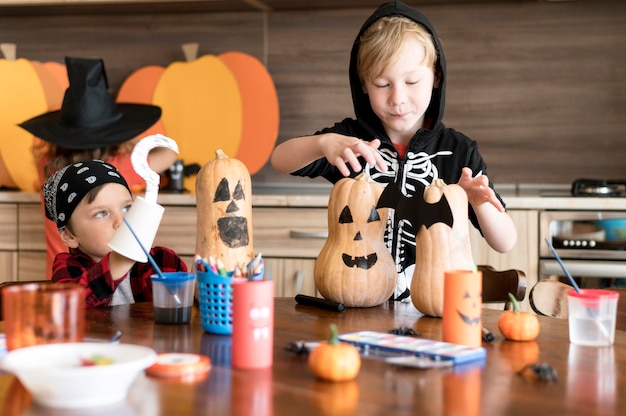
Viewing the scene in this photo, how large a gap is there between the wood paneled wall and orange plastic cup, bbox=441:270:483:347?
6.95 ft

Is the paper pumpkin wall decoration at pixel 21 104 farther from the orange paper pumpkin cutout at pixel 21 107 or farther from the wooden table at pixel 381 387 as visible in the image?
the wooden table at pixel 381 387

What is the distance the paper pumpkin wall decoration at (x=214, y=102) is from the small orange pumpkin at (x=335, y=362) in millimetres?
2321

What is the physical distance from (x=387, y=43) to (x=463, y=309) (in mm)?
688

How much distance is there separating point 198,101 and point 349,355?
2.49 metres

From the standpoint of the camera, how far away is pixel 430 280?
4.21ft

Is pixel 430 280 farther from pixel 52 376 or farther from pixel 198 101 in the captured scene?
pixel 198 101

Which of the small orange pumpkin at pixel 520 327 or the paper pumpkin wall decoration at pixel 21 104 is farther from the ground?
the paper pumpkin wall decoration at pixel 21 104

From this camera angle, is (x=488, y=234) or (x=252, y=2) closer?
(x=488, y=234)

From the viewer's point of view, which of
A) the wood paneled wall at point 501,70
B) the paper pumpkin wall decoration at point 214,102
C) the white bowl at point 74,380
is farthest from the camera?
the paper pumpkin wall decoration at point 214,102

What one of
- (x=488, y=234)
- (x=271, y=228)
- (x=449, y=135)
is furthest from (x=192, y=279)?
(x=271, y=228)

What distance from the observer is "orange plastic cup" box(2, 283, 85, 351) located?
2.95 feet

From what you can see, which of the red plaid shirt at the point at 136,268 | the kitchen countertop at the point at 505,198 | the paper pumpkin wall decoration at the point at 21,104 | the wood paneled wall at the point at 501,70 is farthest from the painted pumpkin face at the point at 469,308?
the paper pumpkin wall decoration at the point at 21,104

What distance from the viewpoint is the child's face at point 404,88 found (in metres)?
1.57

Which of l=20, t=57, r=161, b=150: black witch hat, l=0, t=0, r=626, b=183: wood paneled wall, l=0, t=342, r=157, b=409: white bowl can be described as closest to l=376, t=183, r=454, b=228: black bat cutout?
l=0, t=342, r=157, b=409: white bowl
